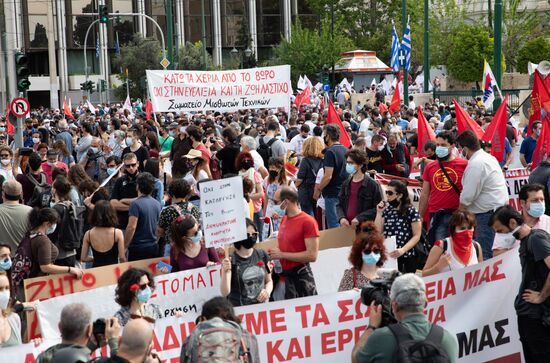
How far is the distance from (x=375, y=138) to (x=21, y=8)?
6838 centimetres

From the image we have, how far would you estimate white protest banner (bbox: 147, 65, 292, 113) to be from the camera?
18.7 m

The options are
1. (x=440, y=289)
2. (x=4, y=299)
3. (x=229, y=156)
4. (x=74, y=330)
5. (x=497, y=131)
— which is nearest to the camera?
(x=74, y=330)

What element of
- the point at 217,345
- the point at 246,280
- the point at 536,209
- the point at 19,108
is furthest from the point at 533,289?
the point at 19,108

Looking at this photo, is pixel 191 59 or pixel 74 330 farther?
pixel 191 59

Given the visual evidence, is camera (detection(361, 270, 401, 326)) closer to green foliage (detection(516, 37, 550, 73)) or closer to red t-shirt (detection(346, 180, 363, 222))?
red t-shirt (detection(346, 180, 363, 222))

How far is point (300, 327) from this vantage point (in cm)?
780

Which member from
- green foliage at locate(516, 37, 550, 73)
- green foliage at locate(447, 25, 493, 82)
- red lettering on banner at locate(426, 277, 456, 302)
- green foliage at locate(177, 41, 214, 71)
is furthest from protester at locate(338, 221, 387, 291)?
green foliage at locate(177, 41, 214, 71)

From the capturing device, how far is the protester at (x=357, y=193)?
1034 cm

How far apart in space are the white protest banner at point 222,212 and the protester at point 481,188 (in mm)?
2492

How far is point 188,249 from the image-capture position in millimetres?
8578

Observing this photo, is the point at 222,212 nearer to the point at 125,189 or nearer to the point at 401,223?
the point at 401,223

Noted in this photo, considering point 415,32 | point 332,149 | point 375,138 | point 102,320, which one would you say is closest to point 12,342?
point 102,320

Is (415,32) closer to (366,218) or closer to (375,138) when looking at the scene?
(375,138)

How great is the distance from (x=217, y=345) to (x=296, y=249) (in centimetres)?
315
